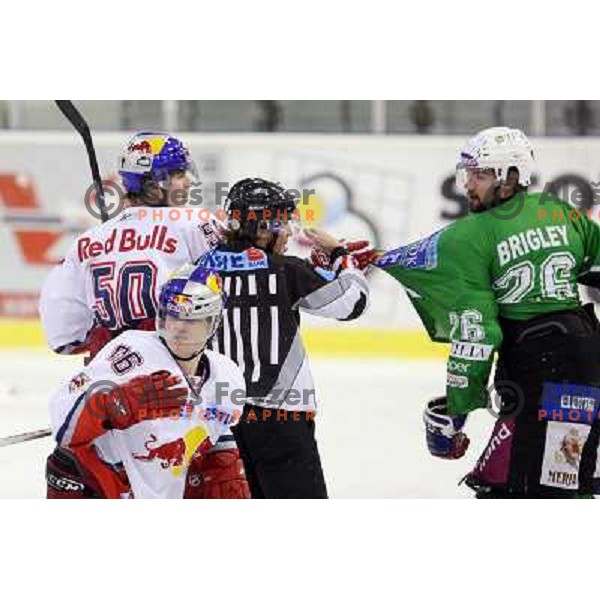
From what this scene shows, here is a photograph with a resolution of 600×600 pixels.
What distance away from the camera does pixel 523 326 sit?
3266mm

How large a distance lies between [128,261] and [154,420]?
496 mm

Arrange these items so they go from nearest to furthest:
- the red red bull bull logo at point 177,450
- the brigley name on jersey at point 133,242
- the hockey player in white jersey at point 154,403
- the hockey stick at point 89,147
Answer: the hockey player in white jersey at point 154,403 → the red red bull bull logo at point 177,450 → the brigley name on jersey at point 133,242 → the hockey stick at point 89,147

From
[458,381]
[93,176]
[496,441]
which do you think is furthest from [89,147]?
[496,441]

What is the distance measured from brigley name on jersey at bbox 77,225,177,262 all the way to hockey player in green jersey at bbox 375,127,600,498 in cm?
68

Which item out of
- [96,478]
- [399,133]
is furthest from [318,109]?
[96,478]

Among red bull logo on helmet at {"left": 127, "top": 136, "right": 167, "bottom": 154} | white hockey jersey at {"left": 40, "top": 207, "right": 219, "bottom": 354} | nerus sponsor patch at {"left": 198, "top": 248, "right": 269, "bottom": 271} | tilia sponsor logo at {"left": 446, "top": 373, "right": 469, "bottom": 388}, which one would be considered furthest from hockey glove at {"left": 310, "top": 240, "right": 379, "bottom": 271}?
red bull logo on helmet at {"left": 127, "top": 136, "right": 167, "bottom": 154}

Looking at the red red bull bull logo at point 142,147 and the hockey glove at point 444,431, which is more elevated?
the red red bull bull logo at point 142,147

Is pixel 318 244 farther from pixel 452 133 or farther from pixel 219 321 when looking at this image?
pixel 452 133

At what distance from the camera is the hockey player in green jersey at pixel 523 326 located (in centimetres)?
322

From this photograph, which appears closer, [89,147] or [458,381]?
[458,381]

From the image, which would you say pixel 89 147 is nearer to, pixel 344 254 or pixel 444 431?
pixel 344 254

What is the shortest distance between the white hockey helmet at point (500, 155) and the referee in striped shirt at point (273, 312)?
1.21 ft

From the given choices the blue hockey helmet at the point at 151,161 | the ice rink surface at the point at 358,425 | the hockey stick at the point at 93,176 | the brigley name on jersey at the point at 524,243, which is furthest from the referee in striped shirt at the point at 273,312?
the ice rink surface at the point at 358,425

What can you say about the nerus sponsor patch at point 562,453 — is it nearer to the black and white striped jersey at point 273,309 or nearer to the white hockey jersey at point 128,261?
the black and white striped jersey at point 273,309
